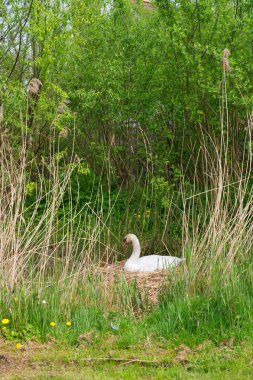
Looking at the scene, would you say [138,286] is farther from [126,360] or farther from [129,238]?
[129,238]

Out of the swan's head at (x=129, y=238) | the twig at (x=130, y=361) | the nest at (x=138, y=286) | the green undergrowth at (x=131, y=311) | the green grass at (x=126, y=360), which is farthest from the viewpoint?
the swan's head at (x=129, y=238)

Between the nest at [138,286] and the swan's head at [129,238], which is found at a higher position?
the swan's head at [129,238]

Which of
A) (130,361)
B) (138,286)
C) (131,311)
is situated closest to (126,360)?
(130,361)

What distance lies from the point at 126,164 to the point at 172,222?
186cm

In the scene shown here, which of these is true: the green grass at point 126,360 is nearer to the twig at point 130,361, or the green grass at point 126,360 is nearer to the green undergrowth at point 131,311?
the twig at point 130,361

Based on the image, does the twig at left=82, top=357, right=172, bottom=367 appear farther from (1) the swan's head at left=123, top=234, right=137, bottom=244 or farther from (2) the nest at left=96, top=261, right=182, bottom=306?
(1) the swan's head at left=123, top=234, right=137, bottom=244

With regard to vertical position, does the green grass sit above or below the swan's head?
below

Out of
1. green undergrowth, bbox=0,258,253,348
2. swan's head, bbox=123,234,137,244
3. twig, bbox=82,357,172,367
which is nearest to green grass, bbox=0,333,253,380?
twig, bbox=82,357,172,367

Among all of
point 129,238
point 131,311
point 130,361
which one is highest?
point 129,238

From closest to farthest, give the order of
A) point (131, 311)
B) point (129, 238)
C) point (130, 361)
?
point (130, 361) → point (131, 311) → point (129, 238)

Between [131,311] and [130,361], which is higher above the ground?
[131,311]

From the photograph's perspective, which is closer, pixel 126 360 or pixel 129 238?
pixel 126 360

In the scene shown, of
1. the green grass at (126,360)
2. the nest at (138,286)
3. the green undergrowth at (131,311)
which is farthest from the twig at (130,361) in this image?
the nest at (138,286)

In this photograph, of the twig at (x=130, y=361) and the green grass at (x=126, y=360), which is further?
the twig at (x=130, y=361)
